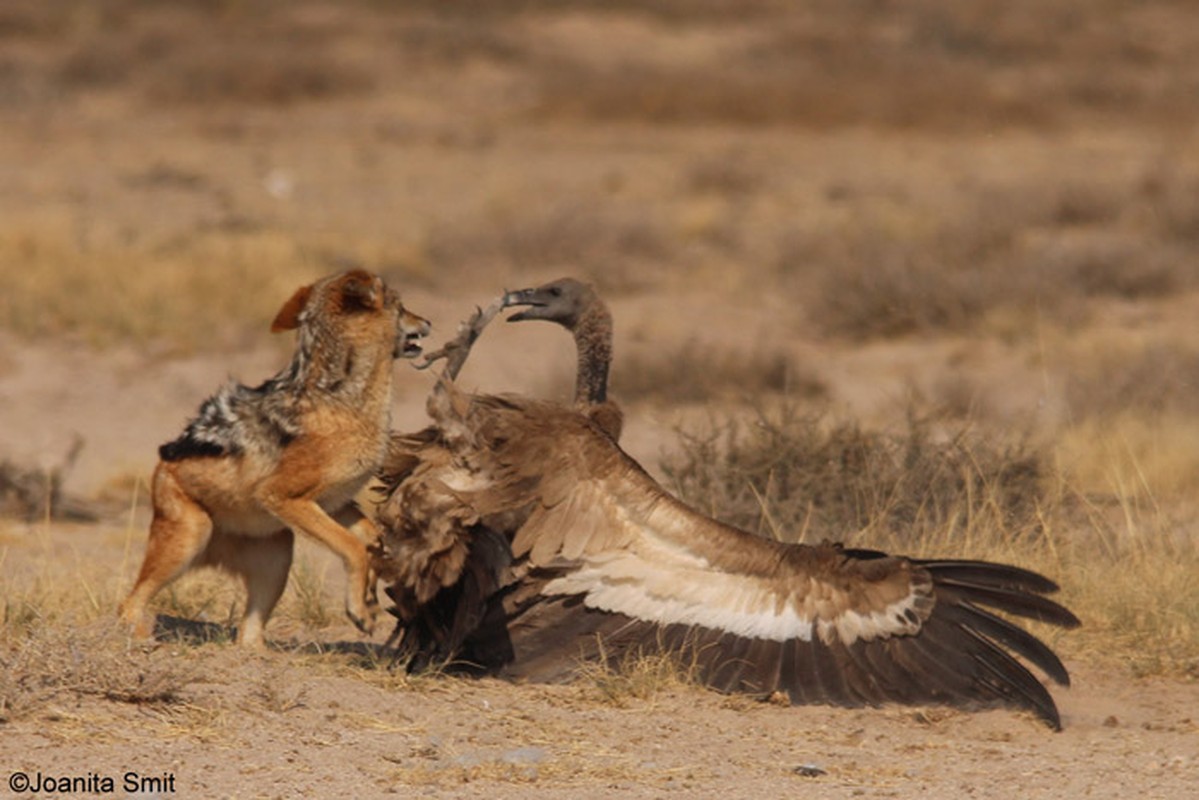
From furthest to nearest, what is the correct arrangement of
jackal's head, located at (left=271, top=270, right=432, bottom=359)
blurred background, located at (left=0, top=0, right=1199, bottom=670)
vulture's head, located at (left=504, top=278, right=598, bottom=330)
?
blurred background, located at (left=0, top=0, right=1199, bottom=670) < vulture's head, located at (left=504, top=278, right=598, bottom=330) < jackal's head, located at (left=271, top=270, right=432, bottom=359)

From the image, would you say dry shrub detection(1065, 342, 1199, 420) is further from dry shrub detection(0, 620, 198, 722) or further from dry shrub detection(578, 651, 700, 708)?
dry shrub detection(0, 620, 198, 722)

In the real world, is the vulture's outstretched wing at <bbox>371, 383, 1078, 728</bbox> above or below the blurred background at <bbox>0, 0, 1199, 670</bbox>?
below

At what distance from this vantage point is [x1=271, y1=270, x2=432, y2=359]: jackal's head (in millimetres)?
6953

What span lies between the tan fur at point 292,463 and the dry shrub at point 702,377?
6822 millimetres

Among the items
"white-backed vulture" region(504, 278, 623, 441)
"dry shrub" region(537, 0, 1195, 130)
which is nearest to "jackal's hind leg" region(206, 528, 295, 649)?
"white-backed vulture" region(504, 278, 623, 441)

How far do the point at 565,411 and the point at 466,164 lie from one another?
18.2 metres

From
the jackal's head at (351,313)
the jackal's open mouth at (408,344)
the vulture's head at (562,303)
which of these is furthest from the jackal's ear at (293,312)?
the vulture's head at (562,303)

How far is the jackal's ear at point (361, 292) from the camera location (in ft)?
22.9

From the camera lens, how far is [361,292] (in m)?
6.98

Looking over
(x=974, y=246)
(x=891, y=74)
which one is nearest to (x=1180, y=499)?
(x=974, y=246)

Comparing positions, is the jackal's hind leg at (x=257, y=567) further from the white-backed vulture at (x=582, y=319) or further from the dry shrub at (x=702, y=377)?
the dry shrub at (x=702, y=377)

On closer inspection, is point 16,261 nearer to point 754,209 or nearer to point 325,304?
point 754,209

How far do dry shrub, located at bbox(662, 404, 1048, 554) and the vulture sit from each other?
2.20 m

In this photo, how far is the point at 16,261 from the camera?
16.3 metres
